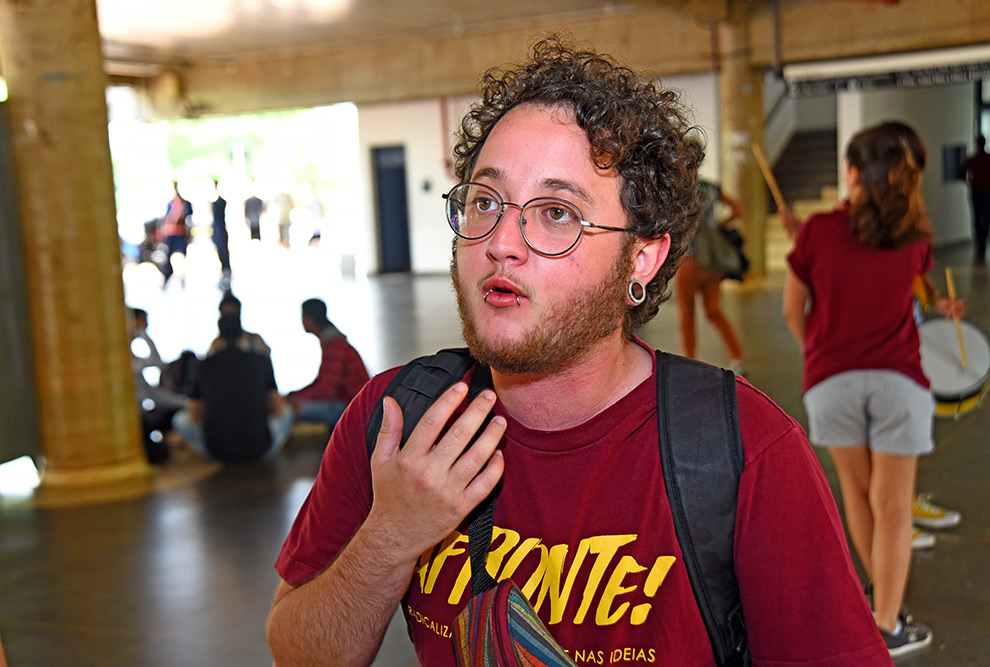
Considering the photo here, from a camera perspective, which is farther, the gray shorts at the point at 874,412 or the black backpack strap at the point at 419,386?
the gray shorts at the point at 874,412

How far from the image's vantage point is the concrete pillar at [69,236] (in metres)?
6.14

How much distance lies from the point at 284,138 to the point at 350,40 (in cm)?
2643

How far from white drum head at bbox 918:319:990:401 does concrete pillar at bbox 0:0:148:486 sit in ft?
15.8

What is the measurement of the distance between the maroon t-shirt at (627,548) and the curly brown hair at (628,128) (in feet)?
0.95

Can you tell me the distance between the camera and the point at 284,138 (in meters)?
44.2

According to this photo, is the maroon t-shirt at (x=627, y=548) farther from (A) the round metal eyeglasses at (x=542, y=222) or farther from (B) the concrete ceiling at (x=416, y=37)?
(B) the concrete ceiling at (x=416, y=37)

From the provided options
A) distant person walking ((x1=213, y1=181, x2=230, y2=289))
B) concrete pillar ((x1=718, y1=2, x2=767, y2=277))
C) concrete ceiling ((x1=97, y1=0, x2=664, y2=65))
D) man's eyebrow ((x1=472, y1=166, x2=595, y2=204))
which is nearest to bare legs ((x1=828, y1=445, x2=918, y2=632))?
man's eyebrow ((x1=472, y1=166, x2=595, y2=204))

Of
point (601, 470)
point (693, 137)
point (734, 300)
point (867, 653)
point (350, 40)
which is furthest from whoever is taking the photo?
point (350, 40)

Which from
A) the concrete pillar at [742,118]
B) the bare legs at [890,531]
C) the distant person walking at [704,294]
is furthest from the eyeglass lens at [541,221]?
the concrete pillar at [742,118]

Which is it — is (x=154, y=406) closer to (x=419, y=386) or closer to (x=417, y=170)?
Answer: (x=419, y=386)

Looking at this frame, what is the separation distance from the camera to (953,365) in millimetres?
4547

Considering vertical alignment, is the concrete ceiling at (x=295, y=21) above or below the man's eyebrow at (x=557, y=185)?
above

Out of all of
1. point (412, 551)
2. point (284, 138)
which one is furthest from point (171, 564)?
point (284, 138)

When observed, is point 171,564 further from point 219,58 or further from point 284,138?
point 284,138
